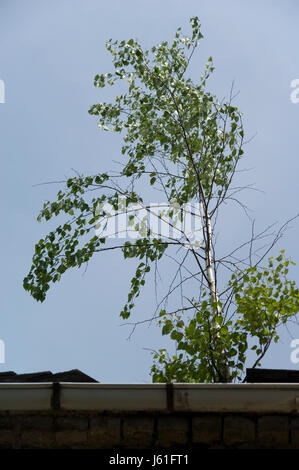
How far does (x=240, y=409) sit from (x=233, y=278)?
2745 mm

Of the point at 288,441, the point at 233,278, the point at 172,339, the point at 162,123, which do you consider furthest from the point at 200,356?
the point at 162,123

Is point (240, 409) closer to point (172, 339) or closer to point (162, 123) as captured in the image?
point (172, 339)

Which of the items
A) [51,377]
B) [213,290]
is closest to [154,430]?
[51,377]

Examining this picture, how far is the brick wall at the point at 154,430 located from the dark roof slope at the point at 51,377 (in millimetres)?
242

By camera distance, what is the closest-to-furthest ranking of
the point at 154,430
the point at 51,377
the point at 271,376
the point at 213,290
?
the point at 154,430
the point at 271,376
the point at 51,377
the point at 213,290

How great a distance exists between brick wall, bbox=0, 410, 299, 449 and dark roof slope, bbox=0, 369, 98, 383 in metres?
0.24

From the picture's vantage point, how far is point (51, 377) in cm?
367

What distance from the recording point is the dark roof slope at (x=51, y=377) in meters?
3.62

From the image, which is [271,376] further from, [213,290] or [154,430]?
[213,290]

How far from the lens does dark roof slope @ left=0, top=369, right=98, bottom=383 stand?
11.9 ft

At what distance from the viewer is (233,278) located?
5.88 metres

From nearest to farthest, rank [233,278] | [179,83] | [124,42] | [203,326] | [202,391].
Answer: [202,391] < [203,326] < [233,278] < [179,83] < [124,42]

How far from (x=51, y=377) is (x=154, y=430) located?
0.75m

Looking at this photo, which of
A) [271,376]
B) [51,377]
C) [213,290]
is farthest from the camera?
[213,290]
